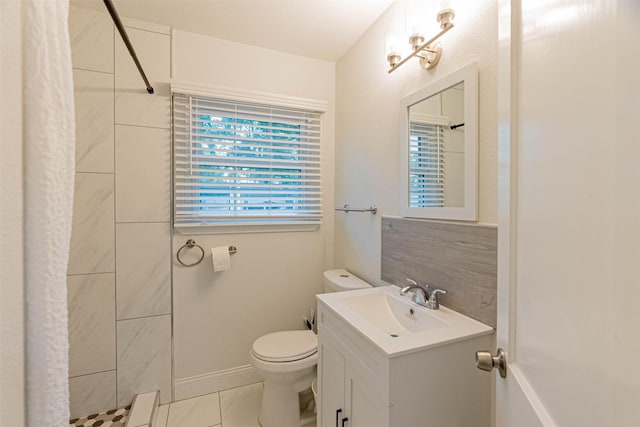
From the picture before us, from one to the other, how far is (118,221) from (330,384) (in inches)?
61.7

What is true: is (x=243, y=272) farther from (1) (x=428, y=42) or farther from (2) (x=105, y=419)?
(1) (x=428, y=42)

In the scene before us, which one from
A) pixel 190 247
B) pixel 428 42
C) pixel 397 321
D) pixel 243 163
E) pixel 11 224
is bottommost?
pixel 397 321

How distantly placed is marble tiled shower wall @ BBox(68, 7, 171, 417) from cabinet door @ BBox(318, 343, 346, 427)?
1.13 m

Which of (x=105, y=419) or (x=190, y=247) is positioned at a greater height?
(x=190, y=247)

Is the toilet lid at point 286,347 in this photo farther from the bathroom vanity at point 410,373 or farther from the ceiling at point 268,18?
the ceiling at point 268,18

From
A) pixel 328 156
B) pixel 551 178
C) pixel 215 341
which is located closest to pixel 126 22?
pixel 328 156

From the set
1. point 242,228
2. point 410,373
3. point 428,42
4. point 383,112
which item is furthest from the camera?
point 242,228

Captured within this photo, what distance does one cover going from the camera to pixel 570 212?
0.38 m

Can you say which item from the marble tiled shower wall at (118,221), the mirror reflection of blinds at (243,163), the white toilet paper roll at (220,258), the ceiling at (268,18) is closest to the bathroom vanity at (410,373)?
the white toilet paper roll at (220,258)

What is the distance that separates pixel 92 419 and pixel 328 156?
229 cm

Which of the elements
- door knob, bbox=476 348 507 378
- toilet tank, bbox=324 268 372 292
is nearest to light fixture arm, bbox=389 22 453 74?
door knob, bbox=476 348 507 378

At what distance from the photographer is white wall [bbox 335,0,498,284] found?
1042 millimetres

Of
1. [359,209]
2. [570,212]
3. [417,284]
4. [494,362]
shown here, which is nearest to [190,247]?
[359,209]

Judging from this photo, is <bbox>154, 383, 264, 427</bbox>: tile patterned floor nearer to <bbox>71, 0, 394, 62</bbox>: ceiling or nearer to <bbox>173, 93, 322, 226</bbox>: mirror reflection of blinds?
<bbox>173, 93, 322, 226</bbox>: mirror reflection of blinds
